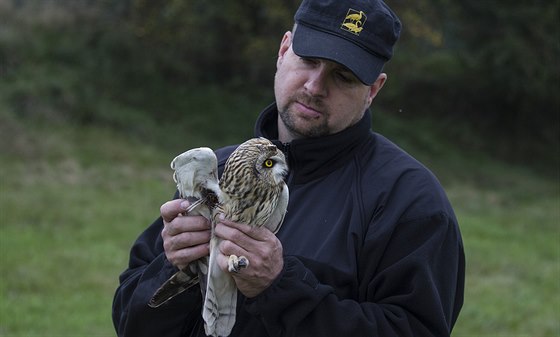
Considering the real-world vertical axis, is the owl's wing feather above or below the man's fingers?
above

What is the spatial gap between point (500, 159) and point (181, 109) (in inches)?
333

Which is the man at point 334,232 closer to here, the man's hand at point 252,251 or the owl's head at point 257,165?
the man's hand at point 252,251

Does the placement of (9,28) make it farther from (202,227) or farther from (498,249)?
(202,227)

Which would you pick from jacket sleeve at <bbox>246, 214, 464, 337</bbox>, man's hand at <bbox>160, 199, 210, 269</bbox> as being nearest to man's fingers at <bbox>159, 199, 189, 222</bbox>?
man's hand at <bbox>160, 199, 210, 269</bbox>

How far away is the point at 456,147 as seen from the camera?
20.0 meters

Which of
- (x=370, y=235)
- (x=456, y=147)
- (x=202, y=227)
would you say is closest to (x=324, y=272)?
(x=370, y=235)

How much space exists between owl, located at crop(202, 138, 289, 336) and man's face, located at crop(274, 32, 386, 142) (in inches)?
12.2

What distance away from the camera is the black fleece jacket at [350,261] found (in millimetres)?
2320

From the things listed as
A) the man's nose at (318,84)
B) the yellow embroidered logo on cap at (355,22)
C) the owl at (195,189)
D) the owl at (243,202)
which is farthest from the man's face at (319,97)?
the owl at (195,189)

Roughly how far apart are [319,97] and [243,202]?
51 centimetres

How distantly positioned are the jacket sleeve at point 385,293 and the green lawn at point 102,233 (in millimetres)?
4844

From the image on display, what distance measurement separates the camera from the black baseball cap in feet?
8.28

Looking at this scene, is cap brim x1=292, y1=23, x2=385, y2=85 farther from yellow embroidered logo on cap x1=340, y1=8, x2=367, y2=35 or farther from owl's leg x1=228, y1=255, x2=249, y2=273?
owl's leg x1=228, y1=255, x2=249, y2=273

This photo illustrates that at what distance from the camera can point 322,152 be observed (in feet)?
8.55
